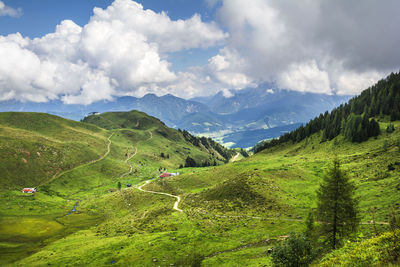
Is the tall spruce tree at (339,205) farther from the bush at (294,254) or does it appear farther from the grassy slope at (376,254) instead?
the grassy slope at (376,254)

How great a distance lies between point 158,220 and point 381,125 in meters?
146

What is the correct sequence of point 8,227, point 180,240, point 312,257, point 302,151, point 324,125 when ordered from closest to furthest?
point 312,257 → point 180,240 → point 8,227 → point 302,151 → point 324,125

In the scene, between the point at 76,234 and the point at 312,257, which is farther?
the point at 76,234

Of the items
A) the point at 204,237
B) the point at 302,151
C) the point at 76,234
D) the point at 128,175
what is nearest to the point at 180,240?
the point at 204,237

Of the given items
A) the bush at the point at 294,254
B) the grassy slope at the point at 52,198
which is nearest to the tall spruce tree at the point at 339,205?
the bush at the point at 294,254

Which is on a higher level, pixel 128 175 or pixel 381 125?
pixel 381 125

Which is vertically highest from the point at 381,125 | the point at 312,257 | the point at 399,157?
the point at 381,125

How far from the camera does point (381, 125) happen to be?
134125 millimetres

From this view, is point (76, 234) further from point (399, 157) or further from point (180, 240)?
point (399, 157)

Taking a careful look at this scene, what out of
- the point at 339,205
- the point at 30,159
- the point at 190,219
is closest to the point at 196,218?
the point at 190,219

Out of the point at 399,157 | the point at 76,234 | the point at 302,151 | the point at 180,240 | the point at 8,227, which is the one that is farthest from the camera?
the point at 302,151

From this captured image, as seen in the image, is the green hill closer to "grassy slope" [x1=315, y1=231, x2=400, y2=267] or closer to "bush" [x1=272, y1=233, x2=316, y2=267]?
"grassy slope" [x1=315, y1=231, x2=400, y2=267]

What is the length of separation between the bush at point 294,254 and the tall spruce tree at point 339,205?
1116 cm

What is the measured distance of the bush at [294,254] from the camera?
23938 mm
